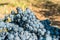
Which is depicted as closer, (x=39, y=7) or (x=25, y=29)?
(x=25, y=29)

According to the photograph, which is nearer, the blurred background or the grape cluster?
the grape cluster

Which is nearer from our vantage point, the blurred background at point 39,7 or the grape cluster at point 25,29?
the grape cluster at point 25,29

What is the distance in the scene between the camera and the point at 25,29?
97.0 inches

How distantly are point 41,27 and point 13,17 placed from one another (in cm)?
42

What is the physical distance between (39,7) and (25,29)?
3465 mm

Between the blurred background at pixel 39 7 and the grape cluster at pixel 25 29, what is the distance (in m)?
2.36

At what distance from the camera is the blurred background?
521 cm

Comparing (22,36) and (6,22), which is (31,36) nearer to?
(22,36)

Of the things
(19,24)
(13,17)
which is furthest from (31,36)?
(13,17)

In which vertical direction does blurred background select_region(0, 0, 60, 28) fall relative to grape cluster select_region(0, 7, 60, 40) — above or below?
below

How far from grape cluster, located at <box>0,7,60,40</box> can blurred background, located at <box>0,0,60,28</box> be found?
2.36 metres

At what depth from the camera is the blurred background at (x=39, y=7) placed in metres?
5.21

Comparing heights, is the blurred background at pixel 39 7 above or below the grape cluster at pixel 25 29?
below

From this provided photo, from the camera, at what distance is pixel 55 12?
5.48 m
